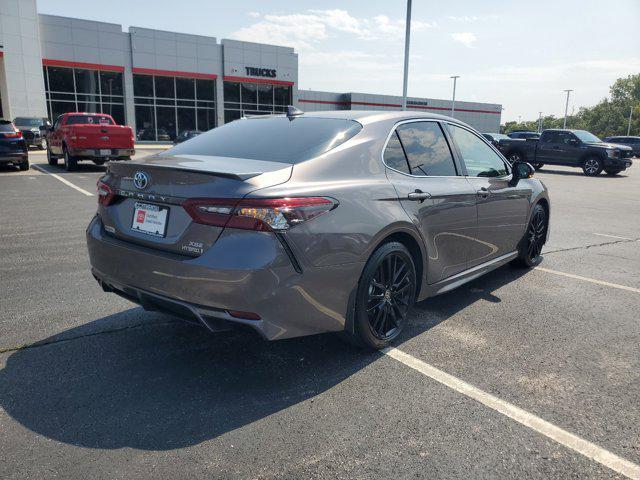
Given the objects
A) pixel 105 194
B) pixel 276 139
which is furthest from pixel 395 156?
pixel 105 194

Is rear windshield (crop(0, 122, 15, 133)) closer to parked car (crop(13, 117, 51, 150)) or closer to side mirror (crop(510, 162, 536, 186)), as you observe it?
parked car (crop(13, 117, 51, 150))

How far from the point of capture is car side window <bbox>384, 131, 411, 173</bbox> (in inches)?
143

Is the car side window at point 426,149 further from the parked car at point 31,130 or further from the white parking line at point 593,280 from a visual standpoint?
the parked car at point 31,130

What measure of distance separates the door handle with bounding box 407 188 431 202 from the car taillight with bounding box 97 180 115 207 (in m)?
2.03

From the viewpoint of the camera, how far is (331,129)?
3639mm

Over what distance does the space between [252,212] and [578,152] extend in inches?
884

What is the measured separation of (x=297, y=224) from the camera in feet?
9.27

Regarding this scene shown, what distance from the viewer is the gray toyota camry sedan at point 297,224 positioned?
9.12 ft

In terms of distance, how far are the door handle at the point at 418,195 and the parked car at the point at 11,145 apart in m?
15.8

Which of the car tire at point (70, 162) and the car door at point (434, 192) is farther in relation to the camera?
the car tire at point (70, 162)

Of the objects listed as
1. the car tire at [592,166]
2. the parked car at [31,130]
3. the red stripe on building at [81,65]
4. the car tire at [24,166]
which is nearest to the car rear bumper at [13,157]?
the car tire at [24,166]

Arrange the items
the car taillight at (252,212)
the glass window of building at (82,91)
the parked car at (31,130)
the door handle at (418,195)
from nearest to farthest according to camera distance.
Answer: the car taillight at (252,212), the door handle at (418,195), the parked car at (31,130), the glass window of building at (82,91)

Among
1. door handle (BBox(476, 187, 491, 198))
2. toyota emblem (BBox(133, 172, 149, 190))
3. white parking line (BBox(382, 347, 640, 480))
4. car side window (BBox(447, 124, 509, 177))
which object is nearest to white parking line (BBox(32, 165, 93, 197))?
toyota emblem (BBox(133, 172, 149, 190))

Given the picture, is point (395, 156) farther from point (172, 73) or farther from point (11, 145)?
point (172, 73)
